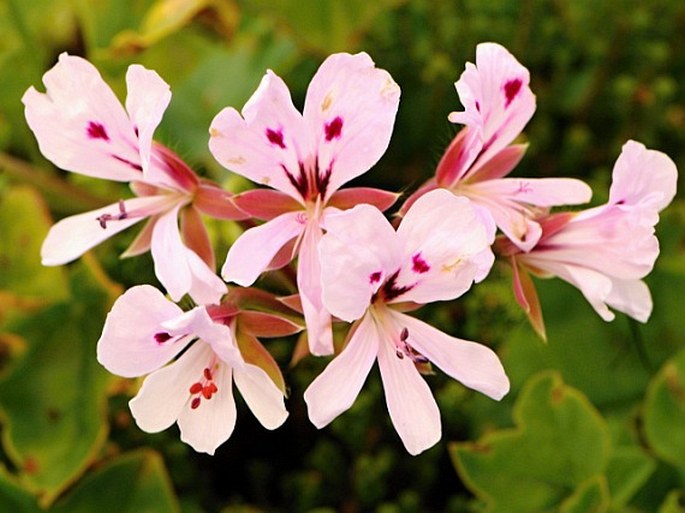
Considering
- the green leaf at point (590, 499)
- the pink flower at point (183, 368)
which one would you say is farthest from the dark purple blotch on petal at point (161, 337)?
the green leaf at point (590, 499)

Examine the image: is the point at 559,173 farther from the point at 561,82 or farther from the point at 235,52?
the point at 235,52

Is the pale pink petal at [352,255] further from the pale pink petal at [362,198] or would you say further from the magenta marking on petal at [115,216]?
the magenta marking on petal at [115,216]

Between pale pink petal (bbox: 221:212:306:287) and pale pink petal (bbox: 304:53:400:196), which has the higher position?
pale pink petal (bbox: 304:53:400:196)

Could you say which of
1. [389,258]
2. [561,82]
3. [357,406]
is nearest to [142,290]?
[389,258]

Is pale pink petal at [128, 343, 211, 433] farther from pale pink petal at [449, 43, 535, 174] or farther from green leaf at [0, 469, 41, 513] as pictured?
green leaf at [0, 469, 41, 513]

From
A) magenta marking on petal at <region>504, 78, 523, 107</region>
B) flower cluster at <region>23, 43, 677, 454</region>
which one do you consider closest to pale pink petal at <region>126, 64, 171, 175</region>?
flower cluster at <region>23, 43, 677, 454</region>

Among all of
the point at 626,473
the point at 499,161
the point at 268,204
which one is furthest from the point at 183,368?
the point at 626,473
